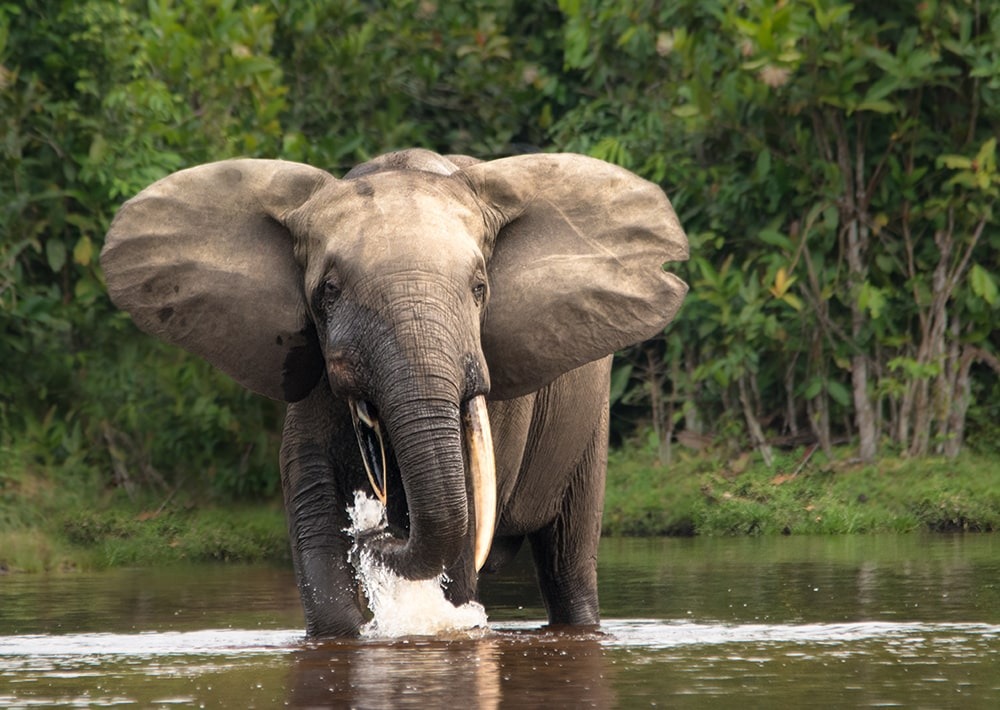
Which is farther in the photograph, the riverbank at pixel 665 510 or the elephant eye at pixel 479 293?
the riverbank at pixel 665 510

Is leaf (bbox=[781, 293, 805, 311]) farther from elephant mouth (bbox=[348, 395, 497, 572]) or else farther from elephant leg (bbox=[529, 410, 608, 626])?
elephant mouth (bbox=[348, 395, 497, 572])

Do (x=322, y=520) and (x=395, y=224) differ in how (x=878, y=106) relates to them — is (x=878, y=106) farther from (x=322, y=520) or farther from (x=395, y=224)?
(x=395, y=224)

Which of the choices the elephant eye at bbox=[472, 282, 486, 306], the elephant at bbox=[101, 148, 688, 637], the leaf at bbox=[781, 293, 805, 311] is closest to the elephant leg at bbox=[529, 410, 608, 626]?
the elephant at bbox=[101, 148, 688, 637]

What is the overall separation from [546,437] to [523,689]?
9.45ft

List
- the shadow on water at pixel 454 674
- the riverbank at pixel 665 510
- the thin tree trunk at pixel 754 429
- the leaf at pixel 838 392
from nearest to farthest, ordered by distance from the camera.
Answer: the shadow on water at pixel 454 674, the riverbank at pixel 665 510, the leaf at pixel 838 392, the thin tree trunk at pixel 754 429

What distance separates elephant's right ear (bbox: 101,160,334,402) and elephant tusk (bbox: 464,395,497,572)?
0.73 m

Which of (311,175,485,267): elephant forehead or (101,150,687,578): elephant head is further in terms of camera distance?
(311,175,485,267): elephant forehead

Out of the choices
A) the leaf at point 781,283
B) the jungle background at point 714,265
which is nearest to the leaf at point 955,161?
the jungle background at point 714,265

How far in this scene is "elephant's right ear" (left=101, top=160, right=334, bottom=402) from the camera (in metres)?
8.27

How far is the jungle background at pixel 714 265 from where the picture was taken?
14516 mm

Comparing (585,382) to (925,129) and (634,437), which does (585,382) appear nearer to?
(925,129)

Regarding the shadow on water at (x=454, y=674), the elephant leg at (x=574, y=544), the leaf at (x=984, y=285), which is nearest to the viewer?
the shadow on water at (x=454, y=674)

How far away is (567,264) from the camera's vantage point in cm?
854

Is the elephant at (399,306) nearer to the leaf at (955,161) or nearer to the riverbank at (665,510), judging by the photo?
the riverbank at (665,510)
